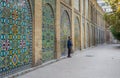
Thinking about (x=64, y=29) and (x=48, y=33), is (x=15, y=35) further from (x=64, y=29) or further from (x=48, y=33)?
(x=64, y=29)

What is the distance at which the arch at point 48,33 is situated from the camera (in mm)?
14141

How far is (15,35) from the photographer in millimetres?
10445

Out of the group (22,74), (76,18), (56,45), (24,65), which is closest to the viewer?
(22,74)

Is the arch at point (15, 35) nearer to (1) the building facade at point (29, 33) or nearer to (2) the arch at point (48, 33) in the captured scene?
(1) the building facade at point (29, 33)

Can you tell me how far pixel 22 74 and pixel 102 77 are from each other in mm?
3337

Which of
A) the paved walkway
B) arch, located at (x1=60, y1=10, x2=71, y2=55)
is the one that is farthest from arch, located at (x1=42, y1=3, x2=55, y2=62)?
arch, located at (x1=60, y1=10, x2=71, y2=55)

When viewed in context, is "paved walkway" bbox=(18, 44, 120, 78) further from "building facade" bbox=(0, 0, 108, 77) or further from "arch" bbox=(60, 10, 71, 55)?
"arch" bbox=(60, 10, 71, 55)

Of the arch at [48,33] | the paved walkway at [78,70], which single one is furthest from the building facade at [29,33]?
the paved walkway at [78,70]

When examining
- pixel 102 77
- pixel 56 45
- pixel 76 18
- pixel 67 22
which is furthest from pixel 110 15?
pixel 102 77

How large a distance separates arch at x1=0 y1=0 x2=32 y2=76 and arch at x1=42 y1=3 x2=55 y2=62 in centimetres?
206

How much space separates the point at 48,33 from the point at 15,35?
186 inches

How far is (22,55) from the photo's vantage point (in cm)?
1113

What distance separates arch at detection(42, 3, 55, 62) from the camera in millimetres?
14141

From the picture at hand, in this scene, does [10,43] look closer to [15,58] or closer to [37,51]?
[15,58]
